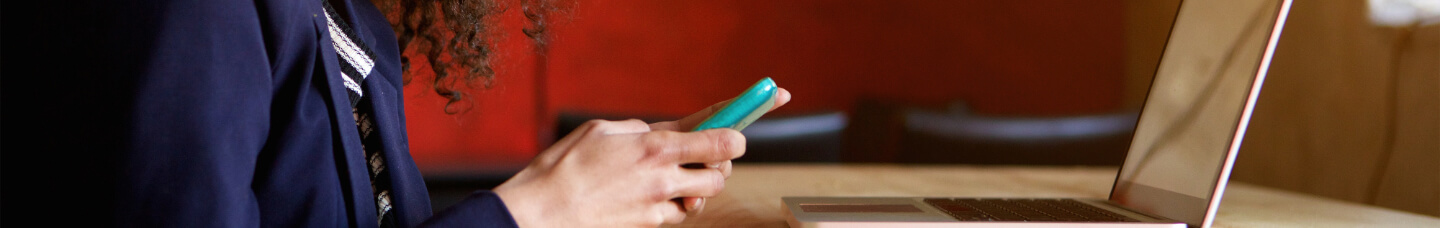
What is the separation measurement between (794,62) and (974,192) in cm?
168

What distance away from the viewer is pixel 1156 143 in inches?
24.5

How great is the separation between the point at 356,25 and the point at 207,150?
0.26 metres

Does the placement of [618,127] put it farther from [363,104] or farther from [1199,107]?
[1199,107]

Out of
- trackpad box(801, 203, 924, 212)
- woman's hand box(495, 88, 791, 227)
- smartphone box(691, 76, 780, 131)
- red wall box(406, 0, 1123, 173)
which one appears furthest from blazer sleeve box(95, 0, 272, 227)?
red wall box(406, 0, 1123, 173)

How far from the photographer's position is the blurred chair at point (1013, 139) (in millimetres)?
2178

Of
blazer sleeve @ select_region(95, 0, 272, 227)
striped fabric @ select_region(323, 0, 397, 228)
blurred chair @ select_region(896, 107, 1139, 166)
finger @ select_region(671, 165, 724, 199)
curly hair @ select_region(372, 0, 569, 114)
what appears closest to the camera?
blazer sleeve @ select_region(95, 0, 272, 227)

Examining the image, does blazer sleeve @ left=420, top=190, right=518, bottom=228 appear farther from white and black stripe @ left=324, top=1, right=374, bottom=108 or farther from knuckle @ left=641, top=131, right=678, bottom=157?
white and black stripe @ left=324, top=1, right=374, bottom=108

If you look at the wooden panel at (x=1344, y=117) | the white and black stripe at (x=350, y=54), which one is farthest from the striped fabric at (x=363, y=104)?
the wooden panel at (x=1344, y=117)

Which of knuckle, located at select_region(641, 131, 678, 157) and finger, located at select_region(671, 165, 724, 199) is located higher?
knuckle, located at select_region(641, 131, 678, 157)

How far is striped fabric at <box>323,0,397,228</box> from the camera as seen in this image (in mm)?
526

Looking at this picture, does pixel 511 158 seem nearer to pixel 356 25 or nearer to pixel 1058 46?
pixel 1058 46

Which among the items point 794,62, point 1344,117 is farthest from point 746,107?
point 794,62

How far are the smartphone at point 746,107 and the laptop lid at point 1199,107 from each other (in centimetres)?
31

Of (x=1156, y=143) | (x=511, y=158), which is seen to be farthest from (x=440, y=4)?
(x=511, y=158)
